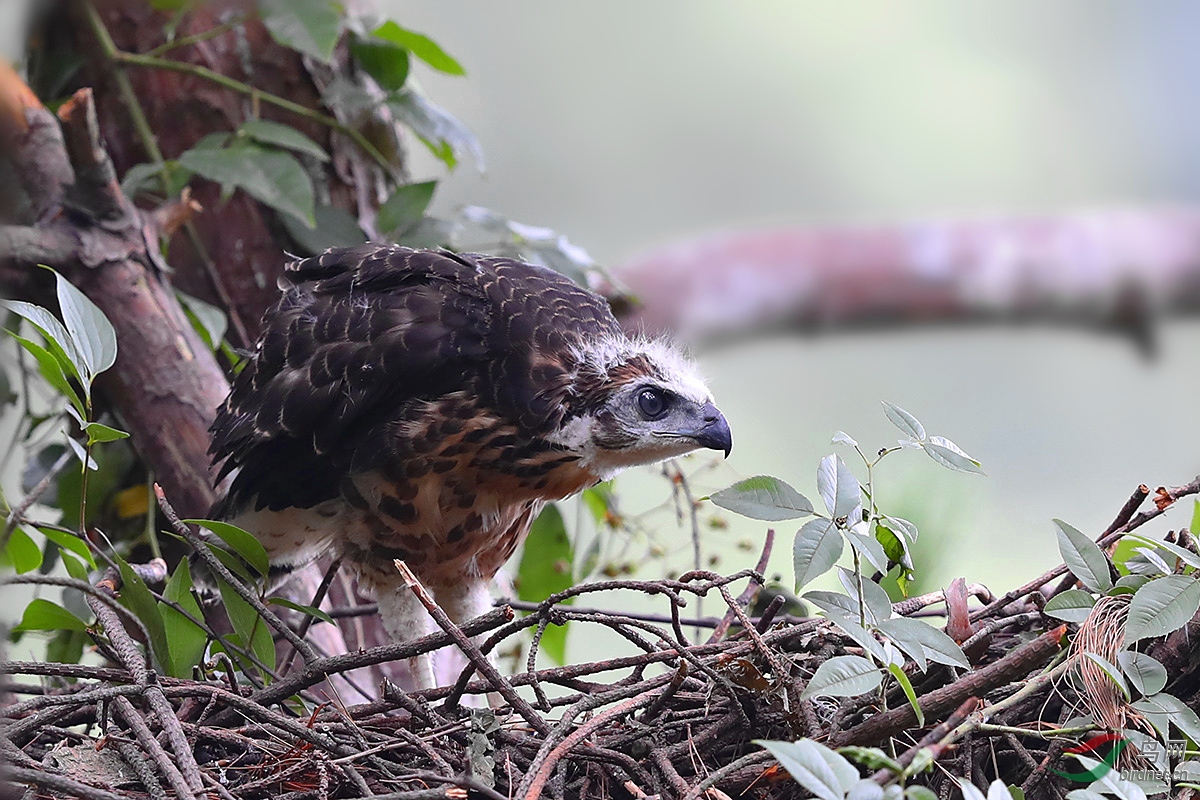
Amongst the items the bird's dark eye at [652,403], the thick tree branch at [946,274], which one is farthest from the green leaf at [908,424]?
the thick tree branch at [946,274]

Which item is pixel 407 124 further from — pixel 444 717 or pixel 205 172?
pixel 444 717

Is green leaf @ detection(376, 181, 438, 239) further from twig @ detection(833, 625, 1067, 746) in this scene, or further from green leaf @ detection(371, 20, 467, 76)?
twig @ detection(833, 625, 1067, 746)

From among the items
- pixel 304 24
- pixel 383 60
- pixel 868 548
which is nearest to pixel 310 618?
pixel 868 548

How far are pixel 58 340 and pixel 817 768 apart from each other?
0.84 metres

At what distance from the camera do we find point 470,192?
11.1 feet

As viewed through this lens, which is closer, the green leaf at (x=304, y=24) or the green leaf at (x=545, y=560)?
the green leaf at (x=304, y=24)

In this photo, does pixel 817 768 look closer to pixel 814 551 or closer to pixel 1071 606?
pixel 814 551

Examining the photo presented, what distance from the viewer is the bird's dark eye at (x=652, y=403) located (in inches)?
58.4

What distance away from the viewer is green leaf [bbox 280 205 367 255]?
81.3 inches

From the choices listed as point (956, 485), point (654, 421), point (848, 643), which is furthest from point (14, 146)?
point (956, 485)

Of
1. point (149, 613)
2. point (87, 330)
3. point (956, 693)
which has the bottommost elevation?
point (149, 613)

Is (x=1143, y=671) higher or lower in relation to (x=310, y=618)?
higher

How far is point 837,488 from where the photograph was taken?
97 centimetres

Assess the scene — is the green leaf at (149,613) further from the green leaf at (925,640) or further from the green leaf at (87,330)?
the green leaf at (925,640)
